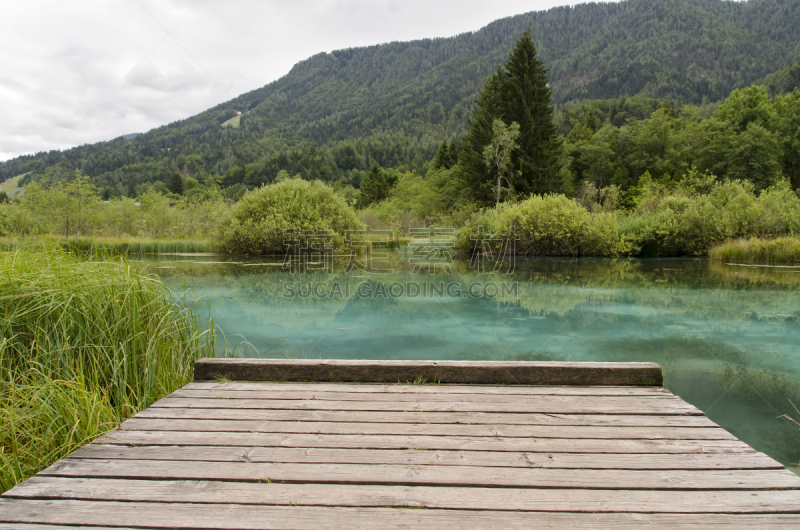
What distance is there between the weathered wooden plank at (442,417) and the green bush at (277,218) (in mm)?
12887

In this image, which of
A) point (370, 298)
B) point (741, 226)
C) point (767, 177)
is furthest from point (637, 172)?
point (370, 298)

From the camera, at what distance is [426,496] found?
141cm

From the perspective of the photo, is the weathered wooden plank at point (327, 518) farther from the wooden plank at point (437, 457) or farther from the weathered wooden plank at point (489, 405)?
the weathered wooden plank at point (489, 405)

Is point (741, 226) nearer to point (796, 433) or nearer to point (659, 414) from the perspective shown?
point (796, 433)

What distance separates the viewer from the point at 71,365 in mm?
2434

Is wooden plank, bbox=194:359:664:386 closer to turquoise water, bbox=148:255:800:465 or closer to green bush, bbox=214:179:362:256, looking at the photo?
turquoise water, bbox=148:255:800:465

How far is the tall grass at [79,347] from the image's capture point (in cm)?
210

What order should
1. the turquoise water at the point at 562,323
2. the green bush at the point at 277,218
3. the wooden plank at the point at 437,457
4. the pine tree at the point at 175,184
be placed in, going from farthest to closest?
the pine tree at the point at 175,184 < the green bush at the point at 277,218 < the turquoise water at the point at 562,323 < the wooden plank at the point at 437,457

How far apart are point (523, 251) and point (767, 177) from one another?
3191 centimetres

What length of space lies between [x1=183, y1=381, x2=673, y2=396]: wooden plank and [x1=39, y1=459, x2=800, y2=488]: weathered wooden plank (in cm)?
83

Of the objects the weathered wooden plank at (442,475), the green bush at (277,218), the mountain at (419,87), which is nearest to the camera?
the weathered wooden plank at (442,475)

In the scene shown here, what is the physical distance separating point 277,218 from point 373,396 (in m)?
13.1

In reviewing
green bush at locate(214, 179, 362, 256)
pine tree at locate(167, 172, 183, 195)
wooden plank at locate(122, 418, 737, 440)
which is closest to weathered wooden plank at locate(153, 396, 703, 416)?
wooden plank at locate(122, 418, 737, 440)

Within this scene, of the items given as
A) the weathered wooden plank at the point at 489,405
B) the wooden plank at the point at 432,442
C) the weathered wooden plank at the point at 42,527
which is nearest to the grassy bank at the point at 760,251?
the weathered wooden plank at the point at 489,405
